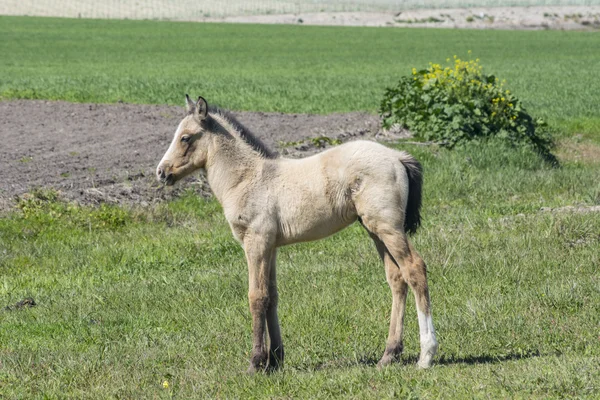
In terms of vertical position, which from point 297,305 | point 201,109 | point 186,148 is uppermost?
point 201,109

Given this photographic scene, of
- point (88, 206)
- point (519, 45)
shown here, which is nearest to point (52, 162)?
point (88, 206)

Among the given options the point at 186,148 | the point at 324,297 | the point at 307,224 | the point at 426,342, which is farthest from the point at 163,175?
the point at 324,297

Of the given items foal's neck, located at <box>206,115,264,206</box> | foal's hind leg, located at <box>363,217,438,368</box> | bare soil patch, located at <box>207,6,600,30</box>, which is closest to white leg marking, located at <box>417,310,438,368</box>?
foal's hind leg, located at <box>363,217,438,368</box>

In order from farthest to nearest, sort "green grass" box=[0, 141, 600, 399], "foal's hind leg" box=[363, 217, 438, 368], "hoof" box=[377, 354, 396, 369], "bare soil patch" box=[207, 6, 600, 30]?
"bare soil patch" box=[207, 6, 600, 30]
"hoof" box=[377, 354, 396, 369]
"foal's hind leg" box=[363, 217, 438, 368]
"green grass" box=[0, 141, 600, 399]

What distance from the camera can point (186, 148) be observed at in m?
7.93

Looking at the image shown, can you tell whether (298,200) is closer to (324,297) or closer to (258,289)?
(258,289)

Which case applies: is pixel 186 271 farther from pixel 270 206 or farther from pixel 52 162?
pixel 52 162

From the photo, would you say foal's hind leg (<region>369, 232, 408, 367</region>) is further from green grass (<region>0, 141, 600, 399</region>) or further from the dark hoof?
the dark hoof

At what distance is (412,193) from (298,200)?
0.89 metres

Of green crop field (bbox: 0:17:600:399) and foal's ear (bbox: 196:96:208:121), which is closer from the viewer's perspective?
green crop field (bbox: 0:17:600:399)

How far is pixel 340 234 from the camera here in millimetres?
13625

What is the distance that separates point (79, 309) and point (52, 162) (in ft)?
27.0

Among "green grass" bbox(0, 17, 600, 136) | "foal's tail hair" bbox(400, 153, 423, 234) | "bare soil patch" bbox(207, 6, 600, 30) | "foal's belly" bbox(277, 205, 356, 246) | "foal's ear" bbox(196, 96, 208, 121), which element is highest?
"foal's ear" bbox(196, 96, 208, 121)

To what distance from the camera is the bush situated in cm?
2016
